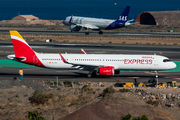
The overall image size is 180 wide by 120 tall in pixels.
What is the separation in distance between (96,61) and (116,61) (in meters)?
3.26

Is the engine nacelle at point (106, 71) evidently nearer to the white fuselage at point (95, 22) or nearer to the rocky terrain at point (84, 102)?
the rocky terrain at point (84, 102)

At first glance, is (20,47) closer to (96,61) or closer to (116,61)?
(96,61)

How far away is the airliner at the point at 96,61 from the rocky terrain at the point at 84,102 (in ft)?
33.9

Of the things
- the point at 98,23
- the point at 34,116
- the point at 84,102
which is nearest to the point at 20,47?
the point at 84,102

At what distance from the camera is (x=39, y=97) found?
3044cm

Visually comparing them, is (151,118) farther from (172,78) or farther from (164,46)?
(164,46)

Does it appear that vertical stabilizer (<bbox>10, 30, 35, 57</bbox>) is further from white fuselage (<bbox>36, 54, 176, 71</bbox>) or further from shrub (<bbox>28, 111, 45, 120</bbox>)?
shrub (<bbox>28, 111, 45, 120</bbox>)

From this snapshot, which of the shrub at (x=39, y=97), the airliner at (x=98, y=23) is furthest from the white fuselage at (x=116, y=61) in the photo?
the airliner at (x=98, y=23)

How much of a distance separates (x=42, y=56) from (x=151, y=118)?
25.9 m

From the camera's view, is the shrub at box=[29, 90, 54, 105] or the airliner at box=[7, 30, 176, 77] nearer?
the shrub at box=[29, 90, 54, 105]

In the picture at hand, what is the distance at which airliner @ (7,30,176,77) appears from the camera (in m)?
44.3

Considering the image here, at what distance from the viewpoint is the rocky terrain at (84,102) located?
82.1 feet

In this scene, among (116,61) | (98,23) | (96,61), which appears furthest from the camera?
(98,23)

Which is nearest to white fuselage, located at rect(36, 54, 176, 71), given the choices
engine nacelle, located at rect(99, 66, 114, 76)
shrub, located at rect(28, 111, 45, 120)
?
engine nacelle, located at rect(99, 66, 114, 76)
